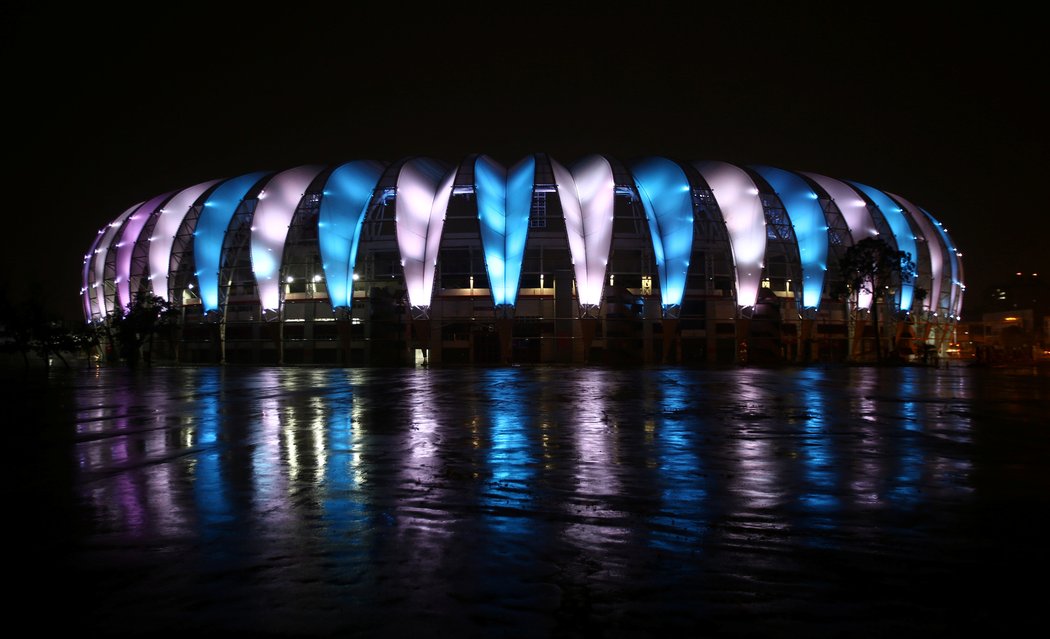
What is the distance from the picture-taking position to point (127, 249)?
2566 inches

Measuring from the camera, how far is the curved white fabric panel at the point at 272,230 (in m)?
56.5

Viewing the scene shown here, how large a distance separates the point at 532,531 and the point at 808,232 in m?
57.8

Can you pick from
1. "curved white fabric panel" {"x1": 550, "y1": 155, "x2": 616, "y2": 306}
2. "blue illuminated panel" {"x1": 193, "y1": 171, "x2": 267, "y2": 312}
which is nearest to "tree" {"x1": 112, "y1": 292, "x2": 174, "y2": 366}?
"blue illuminated panel" {"x1": 193, "y1": 171, "x2": 267, "y2": 312}

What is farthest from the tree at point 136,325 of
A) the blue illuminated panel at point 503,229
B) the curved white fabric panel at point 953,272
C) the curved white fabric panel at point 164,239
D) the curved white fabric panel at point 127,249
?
the curved white fabric panel at point 953,272

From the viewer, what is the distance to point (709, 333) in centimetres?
5516

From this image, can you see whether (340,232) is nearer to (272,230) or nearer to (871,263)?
(272,230)

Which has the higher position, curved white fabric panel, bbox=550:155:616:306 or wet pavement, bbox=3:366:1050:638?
curved white fabric panel, bbox=550:155:616:306

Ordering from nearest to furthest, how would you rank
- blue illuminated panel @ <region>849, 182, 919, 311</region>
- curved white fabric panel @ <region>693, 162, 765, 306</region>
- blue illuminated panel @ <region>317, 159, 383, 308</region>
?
curved white fabric panel @ <region>693, 162, 765, 306</region> < blue illuminated panel @ <region>317, 159, 383, 308</region> < blue illuminated panel @ <region>849, 182, 919, 311</region>

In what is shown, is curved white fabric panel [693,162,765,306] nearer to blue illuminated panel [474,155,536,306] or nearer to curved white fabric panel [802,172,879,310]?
curved white fabric panel [802,172,879,310]

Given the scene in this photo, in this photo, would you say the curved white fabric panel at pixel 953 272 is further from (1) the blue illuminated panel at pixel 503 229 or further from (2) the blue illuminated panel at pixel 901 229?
(1) the blue illuminated panel at pixel 503 229

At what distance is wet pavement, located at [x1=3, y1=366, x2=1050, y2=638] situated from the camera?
12.5 ft

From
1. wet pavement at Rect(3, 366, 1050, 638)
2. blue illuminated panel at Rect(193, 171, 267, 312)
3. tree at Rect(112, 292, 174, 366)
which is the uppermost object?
blue illuminated panel at Rect(193, 171, 267, 312)

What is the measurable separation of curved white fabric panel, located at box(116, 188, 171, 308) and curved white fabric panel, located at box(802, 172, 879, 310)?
61.6m

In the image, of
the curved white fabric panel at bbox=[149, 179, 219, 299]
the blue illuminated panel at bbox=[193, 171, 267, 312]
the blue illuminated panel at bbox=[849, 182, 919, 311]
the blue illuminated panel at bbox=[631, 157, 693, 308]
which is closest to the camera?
the blue illuminated panel at bbox=[631, 157, 693, 308]
